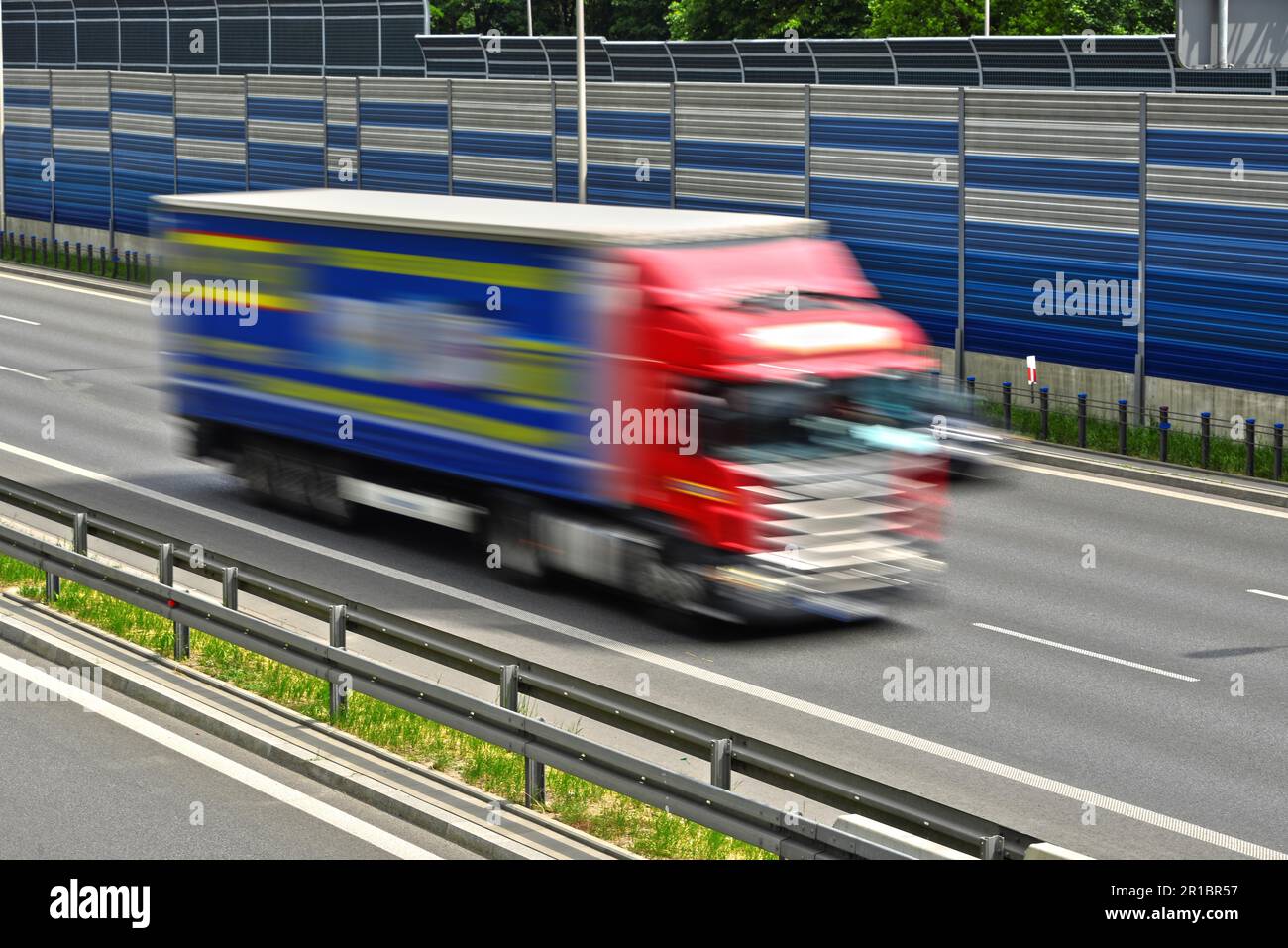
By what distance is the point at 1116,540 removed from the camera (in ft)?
62.4

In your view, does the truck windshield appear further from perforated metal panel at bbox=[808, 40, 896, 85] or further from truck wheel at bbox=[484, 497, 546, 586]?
perforated metal panel at bbox=[808, 40, 896, 85]

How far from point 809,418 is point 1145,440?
10.1m

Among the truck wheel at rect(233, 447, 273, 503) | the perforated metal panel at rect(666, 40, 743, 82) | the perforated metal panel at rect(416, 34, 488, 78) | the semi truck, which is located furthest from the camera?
the perforated metal panel at rect(416, 34, 488, 78)

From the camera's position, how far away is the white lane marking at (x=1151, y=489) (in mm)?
20688

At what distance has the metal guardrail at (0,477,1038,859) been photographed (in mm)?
8789

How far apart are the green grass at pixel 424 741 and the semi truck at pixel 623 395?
11.0 feet

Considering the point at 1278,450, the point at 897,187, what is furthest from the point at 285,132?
the point at 1278,450

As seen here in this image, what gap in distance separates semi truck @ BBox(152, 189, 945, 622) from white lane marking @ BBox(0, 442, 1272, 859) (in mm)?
644

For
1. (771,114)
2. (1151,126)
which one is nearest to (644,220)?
(1151,126)

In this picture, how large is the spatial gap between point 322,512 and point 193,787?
8.80 meters

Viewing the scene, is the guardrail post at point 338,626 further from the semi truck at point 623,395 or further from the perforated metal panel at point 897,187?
the perforated metal panel at point 897,187

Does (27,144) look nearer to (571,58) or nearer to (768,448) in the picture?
(571,58)

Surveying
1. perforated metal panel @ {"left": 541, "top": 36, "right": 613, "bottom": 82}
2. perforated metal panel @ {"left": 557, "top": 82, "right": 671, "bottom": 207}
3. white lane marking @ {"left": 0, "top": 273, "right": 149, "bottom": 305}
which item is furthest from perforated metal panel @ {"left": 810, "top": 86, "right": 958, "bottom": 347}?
perforated metal panel @ {"left": 541, "top": 36, "right": 613, "bottom": 82}

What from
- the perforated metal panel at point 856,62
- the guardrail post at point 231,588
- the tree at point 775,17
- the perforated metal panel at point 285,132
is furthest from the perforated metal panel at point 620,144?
the tree at point 775,17
